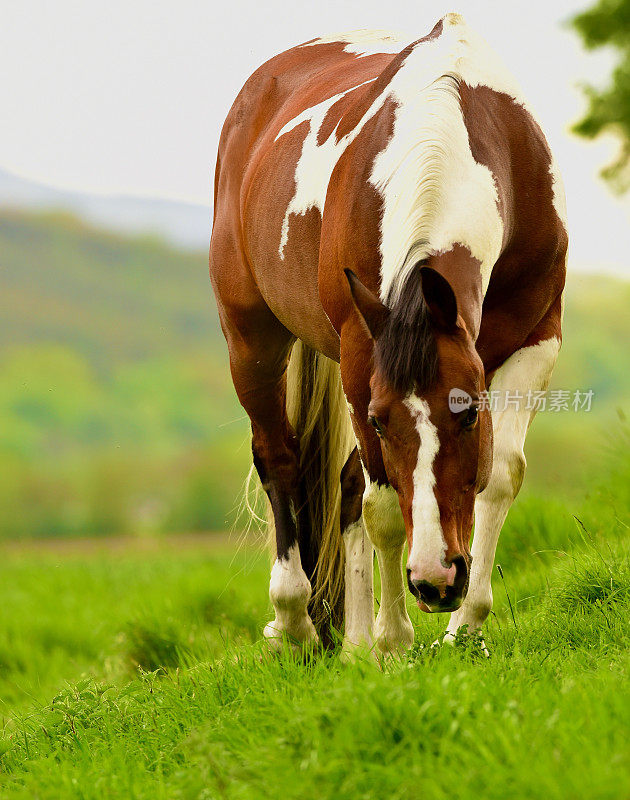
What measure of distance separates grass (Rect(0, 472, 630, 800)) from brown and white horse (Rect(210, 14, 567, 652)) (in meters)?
0.32

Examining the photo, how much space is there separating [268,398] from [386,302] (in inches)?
68.9

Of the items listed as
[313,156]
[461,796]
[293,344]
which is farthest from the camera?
[293,344]

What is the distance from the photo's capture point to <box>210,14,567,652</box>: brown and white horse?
2631 millimetres

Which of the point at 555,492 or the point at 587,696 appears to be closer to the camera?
the point at 587,696

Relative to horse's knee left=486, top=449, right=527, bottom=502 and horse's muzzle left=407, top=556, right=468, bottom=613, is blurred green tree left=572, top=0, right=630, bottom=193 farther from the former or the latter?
horse's muzzle left=407, top=556, right=468, bottom=613

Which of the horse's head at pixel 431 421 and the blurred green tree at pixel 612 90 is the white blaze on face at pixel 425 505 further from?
the blurred green tree at pixel 612 90

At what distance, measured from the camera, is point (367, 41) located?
4453 mm

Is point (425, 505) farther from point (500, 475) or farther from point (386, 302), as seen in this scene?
point (500, 475)

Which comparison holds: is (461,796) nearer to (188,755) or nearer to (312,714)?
(312,714)

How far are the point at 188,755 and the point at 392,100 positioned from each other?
2.07m

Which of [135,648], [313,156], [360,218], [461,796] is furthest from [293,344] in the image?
[461,796]

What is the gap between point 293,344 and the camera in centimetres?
457

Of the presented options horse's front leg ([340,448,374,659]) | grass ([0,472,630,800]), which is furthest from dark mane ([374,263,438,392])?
horse's front leg ([340,448,374,659])

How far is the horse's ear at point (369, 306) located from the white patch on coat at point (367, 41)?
1883mm
